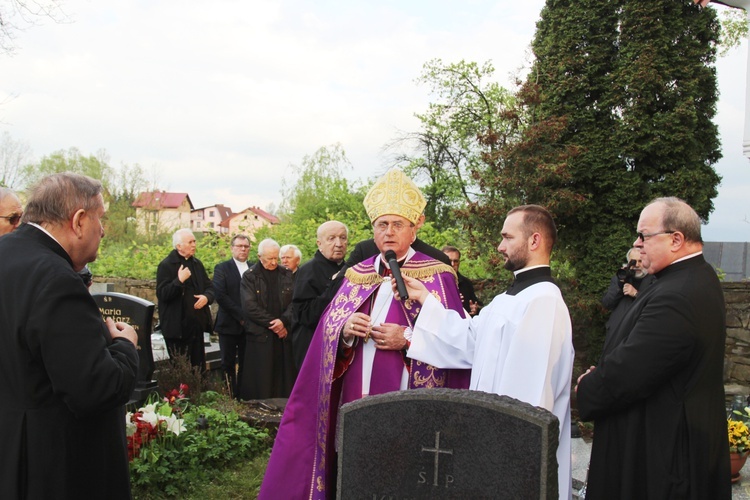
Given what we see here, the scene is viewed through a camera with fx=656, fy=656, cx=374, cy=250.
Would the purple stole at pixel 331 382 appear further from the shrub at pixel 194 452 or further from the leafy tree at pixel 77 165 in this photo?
the leafy tree at pixel 77 165

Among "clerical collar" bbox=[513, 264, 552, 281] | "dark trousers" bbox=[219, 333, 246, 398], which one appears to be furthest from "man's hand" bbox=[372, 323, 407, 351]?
"dark trousers" bbox=[219, 333, 246, 398]

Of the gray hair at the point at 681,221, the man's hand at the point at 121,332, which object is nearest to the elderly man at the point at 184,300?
the man's hand at the point at 121,332

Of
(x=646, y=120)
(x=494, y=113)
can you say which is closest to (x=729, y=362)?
(x=646, y=120)

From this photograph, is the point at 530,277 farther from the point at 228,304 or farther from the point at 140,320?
the point at 228,304

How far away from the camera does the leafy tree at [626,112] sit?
9547mm

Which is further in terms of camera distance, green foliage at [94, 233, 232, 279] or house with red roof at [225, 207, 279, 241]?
house with red roof at [225, 207, 279, 241]

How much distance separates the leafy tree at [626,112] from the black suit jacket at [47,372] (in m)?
8.13

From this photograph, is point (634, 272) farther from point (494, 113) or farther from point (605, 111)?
point (494, 113)

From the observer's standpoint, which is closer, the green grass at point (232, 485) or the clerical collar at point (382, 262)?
the clerical collar at point (382, 262)

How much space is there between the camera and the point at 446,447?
2.41 metres

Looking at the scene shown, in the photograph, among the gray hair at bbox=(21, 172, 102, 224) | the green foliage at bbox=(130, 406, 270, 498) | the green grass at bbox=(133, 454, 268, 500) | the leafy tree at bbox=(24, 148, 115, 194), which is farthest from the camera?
the leafy tree at bbox=(24, 148, 115, 194)

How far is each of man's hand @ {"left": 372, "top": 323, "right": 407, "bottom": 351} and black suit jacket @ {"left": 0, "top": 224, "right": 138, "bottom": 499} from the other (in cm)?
159

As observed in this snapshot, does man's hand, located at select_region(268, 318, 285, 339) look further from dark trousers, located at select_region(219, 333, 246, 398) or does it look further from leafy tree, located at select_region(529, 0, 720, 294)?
leafy tree, located at select_region(529, 0, 720, 294)

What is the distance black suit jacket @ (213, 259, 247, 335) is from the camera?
8375mm
